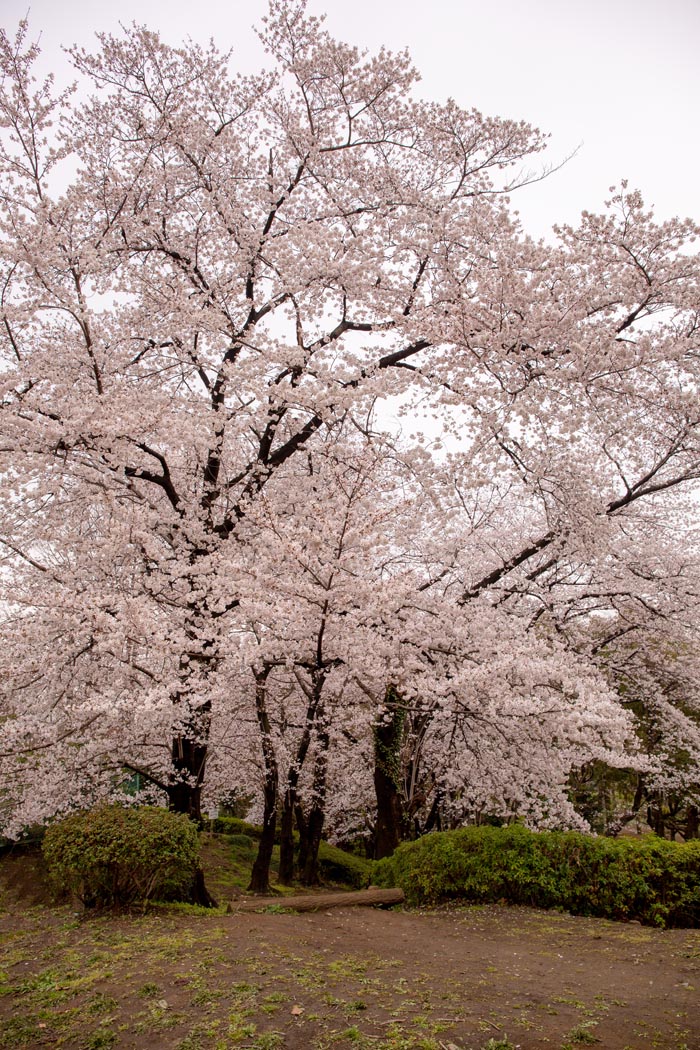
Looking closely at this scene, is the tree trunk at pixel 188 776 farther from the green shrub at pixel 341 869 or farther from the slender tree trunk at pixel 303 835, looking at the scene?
the green shrub at pixel 341 869

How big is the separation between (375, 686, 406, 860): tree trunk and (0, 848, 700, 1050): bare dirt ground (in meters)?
3.50

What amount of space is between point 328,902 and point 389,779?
291 cm

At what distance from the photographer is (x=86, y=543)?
8.43m

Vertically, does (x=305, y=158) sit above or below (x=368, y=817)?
above

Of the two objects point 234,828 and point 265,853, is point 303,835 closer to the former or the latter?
point 265,853

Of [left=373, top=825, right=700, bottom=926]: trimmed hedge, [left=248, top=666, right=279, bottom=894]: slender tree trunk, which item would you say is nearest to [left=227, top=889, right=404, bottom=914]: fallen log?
[left=373, top=825, right=700, bottom=926]: trimmed hedge

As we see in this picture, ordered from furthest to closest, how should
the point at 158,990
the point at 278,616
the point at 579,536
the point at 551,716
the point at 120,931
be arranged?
the point at 579,536, the point at 551,716, the point at 278,616, the point at 120,931, the point at 158,990

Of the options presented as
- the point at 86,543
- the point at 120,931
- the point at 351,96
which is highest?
the point at 351,96

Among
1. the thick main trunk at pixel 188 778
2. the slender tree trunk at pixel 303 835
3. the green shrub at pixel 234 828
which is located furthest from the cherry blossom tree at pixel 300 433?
the green shrub at pixel 234 828

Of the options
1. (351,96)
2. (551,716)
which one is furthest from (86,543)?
(351,96)

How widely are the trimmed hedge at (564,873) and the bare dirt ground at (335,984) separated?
2.41ft

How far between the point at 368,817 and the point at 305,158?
14.6m

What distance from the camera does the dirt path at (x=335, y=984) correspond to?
381 cm

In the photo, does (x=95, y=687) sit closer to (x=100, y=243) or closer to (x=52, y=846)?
(x=52, y=846)
